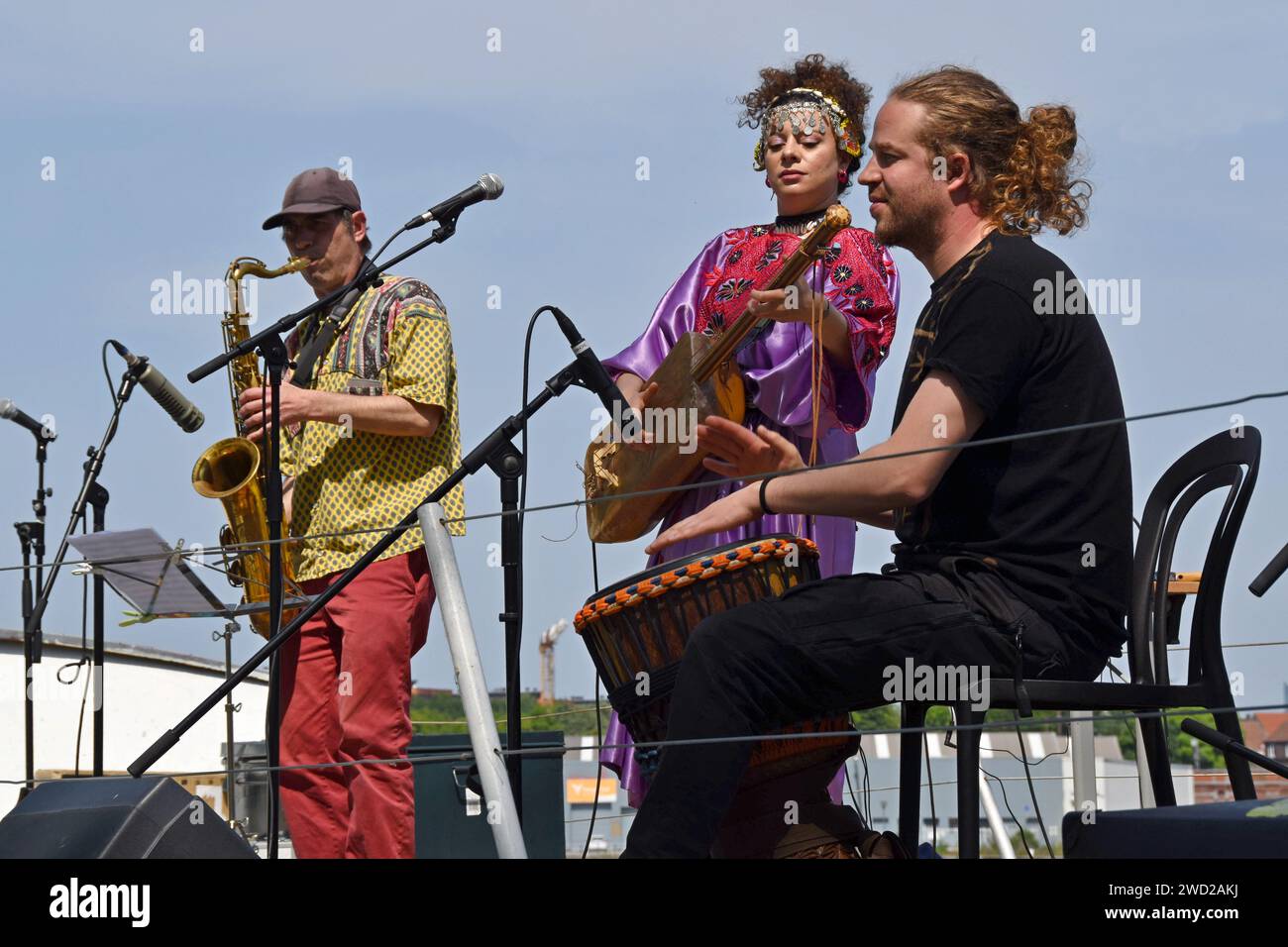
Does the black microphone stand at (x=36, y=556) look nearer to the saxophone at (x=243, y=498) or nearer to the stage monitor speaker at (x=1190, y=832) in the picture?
the saxophone at (x=243, y=498)

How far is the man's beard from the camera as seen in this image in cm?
267

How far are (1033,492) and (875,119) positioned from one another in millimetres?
696

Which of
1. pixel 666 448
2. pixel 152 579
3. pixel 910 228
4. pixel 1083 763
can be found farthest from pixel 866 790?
pixel 152 579

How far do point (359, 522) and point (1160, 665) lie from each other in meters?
→ 1.80

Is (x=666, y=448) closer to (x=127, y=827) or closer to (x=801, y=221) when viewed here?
(x=801, y=221)

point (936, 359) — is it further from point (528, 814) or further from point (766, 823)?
point (528, 814)

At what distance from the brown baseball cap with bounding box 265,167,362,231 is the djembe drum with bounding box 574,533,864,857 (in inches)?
62.1

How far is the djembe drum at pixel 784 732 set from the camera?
8.61ft

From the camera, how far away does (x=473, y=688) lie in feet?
8.65

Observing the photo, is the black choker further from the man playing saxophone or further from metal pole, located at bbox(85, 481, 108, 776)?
metal pole, located at bbox(85, 481, 108, 776)

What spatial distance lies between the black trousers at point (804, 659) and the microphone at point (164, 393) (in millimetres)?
1914

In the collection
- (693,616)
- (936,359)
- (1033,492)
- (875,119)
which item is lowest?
(693,616)

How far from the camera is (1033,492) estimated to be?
2.48m
